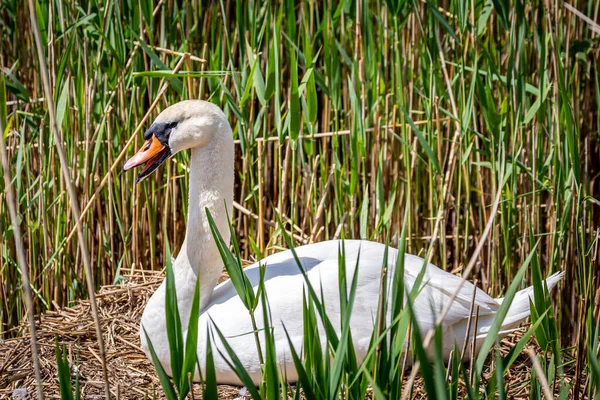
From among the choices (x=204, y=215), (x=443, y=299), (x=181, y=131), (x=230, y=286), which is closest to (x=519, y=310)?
(x=443, y=299)

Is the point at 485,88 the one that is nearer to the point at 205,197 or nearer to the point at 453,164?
the point at 453,164

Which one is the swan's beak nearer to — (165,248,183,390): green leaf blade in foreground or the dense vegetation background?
the dense vegetation background

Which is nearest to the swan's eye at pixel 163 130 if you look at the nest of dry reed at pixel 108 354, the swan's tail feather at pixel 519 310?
the nest of dry reed at pixel 108 354

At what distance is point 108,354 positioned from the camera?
313cm

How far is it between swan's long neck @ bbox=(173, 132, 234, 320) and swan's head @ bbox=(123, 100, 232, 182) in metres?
0.04

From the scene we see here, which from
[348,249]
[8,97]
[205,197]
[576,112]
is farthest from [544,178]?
[8,97]

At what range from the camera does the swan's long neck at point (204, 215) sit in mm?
2938

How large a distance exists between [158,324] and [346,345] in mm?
1198

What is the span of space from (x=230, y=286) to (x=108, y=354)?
551mm

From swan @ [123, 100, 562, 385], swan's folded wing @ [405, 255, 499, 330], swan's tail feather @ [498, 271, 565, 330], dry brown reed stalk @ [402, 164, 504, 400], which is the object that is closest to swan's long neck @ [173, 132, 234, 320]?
swan @ [123, 100, 562, 385]

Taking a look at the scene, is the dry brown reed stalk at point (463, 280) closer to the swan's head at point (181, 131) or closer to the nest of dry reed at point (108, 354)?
the nest of dry reed at point (108, 354)

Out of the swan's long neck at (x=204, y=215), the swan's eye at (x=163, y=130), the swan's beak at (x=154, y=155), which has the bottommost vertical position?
the swan's long neck at (x=204, y=215)

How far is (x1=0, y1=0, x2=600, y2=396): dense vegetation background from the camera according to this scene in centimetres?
323

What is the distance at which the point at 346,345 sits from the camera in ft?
6.12
